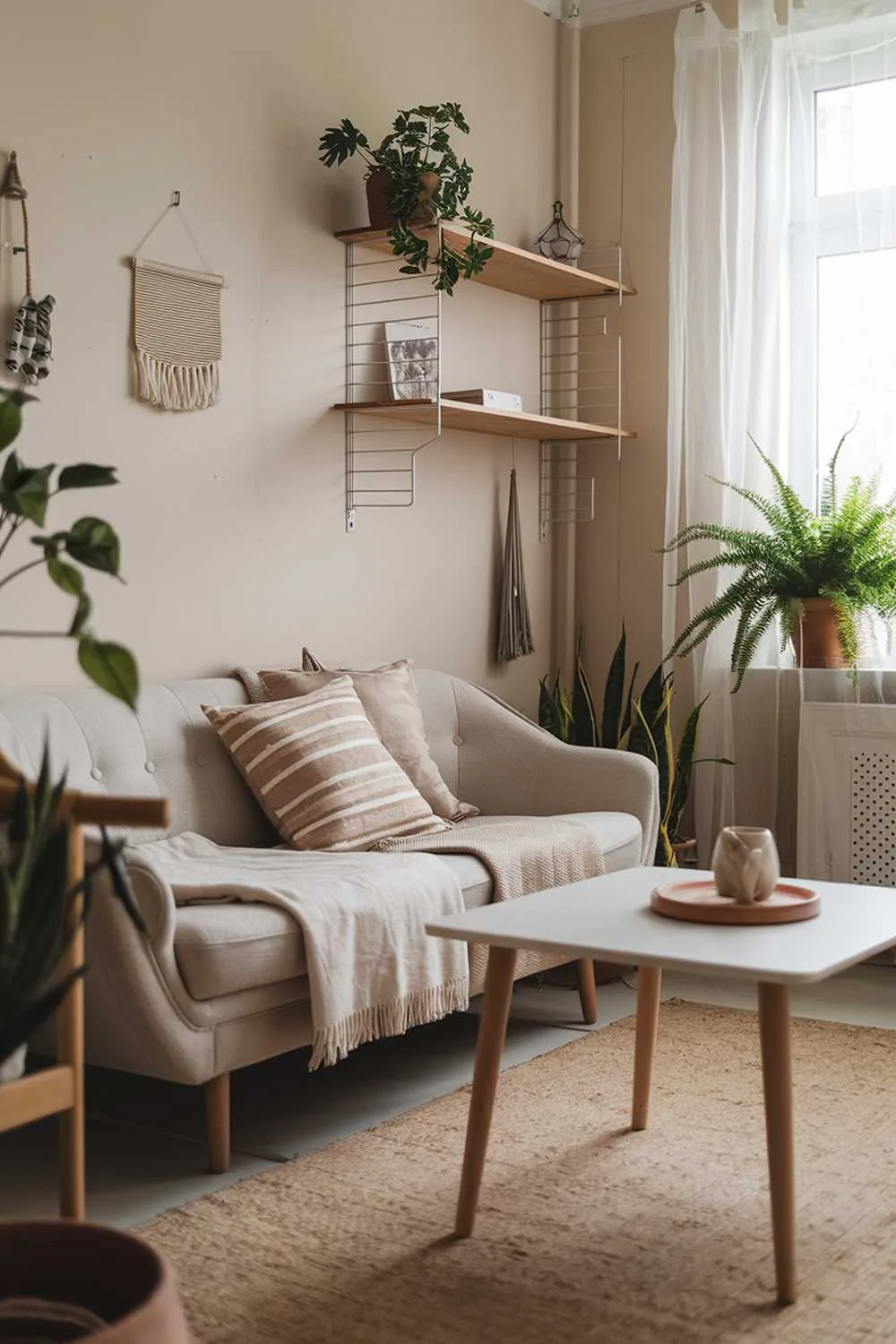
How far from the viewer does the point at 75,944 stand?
1.80m

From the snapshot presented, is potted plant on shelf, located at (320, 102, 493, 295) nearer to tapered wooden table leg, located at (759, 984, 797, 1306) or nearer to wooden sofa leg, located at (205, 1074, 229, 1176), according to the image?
wooden sofa leg, located at (205, 1074, 229, 1176)

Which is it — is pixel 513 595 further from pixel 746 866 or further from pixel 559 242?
pixel 746 866

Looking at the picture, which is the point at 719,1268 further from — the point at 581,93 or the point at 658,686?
the point at 581,93

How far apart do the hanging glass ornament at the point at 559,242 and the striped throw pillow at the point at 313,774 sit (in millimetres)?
1967

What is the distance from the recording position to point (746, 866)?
2373mm

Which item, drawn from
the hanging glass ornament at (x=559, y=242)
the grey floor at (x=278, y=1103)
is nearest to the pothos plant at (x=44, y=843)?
the grey floor at (x=278, y=1103)

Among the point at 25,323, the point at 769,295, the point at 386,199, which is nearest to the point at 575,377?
the point at 769,295

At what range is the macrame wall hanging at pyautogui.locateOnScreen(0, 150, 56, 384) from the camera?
10.0 ft

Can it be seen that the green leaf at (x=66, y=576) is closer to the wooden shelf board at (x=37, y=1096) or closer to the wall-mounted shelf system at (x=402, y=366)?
the wooden shelf board at (x=37, y=1096)

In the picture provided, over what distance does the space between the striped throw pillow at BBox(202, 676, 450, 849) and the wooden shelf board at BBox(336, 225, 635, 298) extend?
1.29m

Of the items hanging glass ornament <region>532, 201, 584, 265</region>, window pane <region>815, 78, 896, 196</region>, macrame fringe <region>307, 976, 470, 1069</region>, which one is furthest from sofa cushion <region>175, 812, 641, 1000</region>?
window pane <region>815, 78, 896, 196</region>

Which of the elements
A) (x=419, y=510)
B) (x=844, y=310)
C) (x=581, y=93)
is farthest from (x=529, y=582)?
(x=581, y=93)

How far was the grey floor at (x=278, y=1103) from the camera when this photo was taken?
250 centimetres

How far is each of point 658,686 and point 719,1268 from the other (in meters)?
2.32
